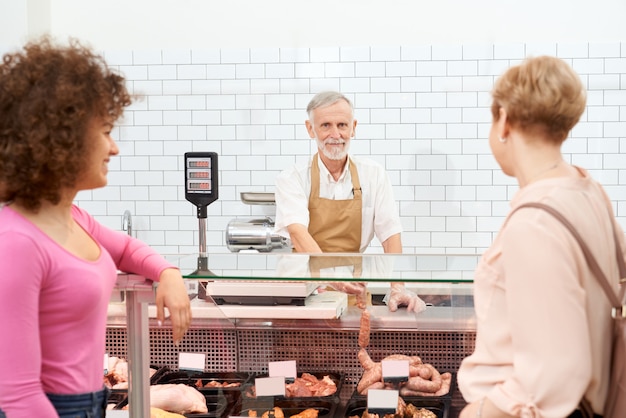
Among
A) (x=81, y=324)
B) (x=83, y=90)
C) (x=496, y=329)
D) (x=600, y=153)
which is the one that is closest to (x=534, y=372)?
(x=496, y=329)

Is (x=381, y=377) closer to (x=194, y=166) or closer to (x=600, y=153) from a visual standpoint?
(x=194, y=166)

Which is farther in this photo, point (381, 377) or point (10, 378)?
point (381, 377)

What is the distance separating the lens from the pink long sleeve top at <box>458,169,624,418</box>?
5.07 ft

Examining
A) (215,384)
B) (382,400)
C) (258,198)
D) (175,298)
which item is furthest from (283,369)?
(258,198)

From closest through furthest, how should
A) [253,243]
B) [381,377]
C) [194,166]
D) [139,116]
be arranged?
[381,377], [194,166], [253,243], [139,116]

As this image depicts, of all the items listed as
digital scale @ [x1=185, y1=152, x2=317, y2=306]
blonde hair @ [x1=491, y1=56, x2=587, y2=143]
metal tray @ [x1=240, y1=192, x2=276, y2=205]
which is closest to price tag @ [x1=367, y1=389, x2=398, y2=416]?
digital scale @ [x1=185, y1=152, x2=317, y2=306]

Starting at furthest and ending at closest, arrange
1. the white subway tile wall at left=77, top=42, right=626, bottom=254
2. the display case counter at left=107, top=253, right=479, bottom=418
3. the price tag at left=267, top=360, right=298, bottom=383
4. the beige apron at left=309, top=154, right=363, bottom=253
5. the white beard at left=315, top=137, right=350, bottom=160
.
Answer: the white subway tile wall at left=77, top=42, right=626, bottom=254 < the beige apron at left=309, top=154, right=363, bottom=253 < the white beard at left=315, top=137, right=350, bottom=160 < the price tag at left=267, top=360, right=298, bottom=383 < the display case counter at left=107, top=253, right=479, bottom=418

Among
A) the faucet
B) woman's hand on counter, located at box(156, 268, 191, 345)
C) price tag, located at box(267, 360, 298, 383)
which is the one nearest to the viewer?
woman's hand on counter, located at box(156, 268, 191, 345)

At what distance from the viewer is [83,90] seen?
5.60 feet

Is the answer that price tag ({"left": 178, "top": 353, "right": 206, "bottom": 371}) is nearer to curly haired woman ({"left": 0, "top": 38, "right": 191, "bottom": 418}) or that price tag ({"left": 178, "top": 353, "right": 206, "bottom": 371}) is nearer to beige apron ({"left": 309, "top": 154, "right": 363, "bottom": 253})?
curly haired woman ({"left": 0, "top": 38, "right": 191, "bottom": 418})

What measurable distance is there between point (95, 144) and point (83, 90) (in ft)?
0.41

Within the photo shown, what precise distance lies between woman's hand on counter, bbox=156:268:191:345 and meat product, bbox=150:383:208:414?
677 millimetres

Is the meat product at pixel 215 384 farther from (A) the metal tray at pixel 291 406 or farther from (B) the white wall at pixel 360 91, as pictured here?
(B) the white wall at pixel 360 91

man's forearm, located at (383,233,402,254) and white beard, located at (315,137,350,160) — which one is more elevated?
white beard, located at (315,137,350,160)
